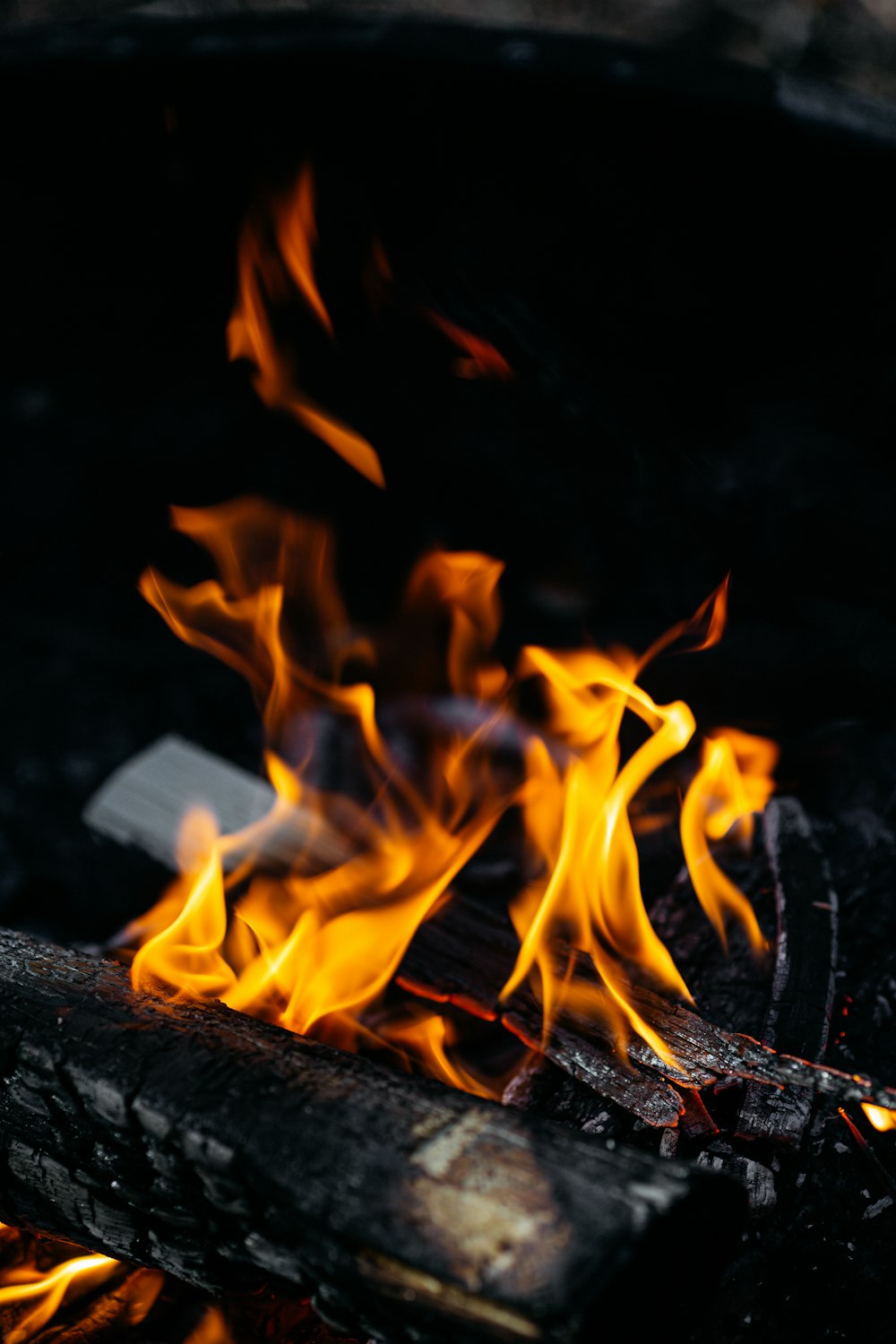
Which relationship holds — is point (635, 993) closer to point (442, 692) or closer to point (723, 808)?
point (723, 808)

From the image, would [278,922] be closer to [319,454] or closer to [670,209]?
[319,454]

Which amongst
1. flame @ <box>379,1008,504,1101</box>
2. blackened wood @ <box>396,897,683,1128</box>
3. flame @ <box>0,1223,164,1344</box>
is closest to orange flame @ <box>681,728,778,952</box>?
blackened wood @ <box>396,897,683,1128</box>

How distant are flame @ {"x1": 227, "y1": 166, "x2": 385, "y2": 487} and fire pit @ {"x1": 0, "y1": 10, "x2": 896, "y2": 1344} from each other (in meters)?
0.01

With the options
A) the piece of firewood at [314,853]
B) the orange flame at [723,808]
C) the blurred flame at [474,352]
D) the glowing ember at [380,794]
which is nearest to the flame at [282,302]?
the glowing ember at [380,794]

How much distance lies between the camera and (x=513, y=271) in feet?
8.23

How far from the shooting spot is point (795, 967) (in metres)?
1.67

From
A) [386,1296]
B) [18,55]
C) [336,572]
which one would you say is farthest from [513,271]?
[386,1296]

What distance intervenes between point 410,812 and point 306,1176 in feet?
3.81

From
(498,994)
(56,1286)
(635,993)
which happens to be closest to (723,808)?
(635,993)

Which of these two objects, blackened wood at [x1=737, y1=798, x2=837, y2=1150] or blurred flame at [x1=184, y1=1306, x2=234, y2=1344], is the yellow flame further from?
blackened wood at [x1=737, y1=798, x2=837, y2=1150]

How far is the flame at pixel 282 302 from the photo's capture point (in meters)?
2.55

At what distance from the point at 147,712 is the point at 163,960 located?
4.21ft

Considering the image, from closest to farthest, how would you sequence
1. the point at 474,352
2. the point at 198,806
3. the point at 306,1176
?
the point at 306,1176 → the point at 198,806 → the point at 474,352

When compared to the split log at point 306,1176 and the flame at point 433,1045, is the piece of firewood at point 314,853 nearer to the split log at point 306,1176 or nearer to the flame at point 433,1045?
the flame at point 433,1045
